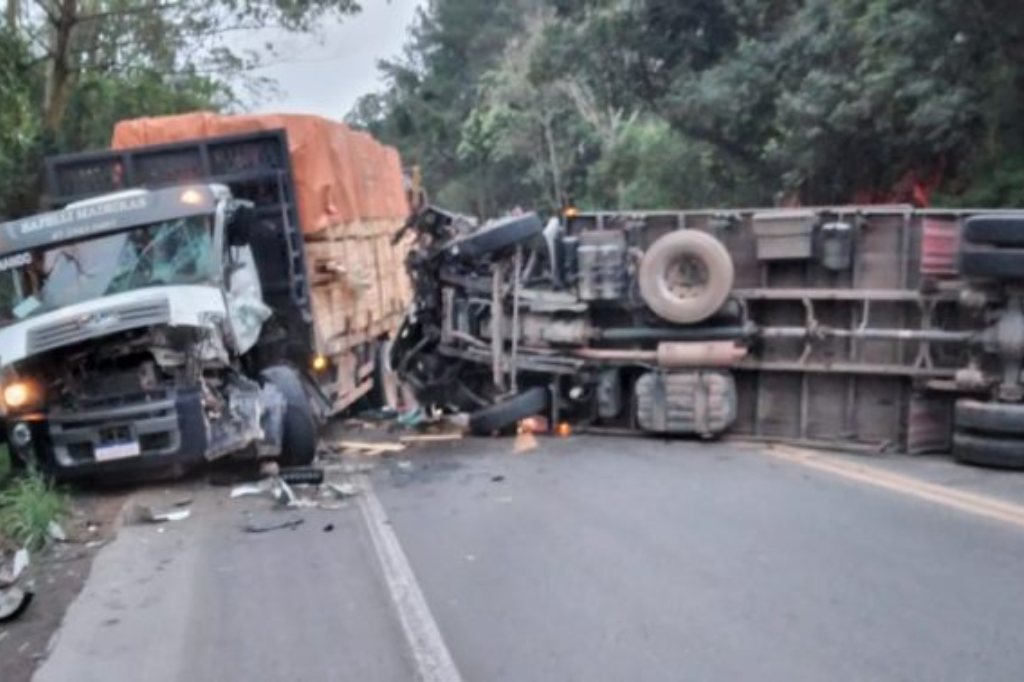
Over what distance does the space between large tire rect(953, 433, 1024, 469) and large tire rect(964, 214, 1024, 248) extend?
1.54 metres

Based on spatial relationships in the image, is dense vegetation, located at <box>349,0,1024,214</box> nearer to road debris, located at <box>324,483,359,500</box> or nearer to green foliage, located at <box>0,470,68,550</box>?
road debris, located at <box>324,483,359,500</box>

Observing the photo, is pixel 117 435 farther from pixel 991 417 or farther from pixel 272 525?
pixel 991 417

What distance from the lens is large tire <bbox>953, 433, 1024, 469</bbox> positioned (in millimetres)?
9266

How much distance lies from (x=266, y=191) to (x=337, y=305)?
1556 millimetres

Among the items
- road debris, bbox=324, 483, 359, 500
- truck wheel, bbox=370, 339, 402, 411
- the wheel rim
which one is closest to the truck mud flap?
the wheel rim

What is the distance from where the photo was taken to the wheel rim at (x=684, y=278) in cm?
1140

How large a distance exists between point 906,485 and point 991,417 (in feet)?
3.72

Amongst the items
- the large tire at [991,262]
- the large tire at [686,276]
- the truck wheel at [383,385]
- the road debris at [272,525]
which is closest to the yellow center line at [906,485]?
the large tire at [686,276]

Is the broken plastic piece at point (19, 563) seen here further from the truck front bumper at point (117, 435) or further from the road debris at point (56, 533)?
the truck front bumper at point (117, 435)

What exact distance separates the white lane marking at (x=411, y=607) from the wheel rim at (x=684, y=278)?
13.2 ft

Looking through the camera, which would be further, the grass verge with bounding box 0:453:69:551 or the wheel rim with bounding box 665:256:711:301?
the wheel rim with bounding box 665:256:711:301

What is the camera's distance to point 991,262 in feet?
31.2

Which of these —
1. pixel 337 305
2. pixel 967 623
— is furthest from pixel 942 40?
pixel 967 623

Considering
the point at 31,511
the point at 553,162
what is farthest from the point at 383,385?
the point at 553,162
